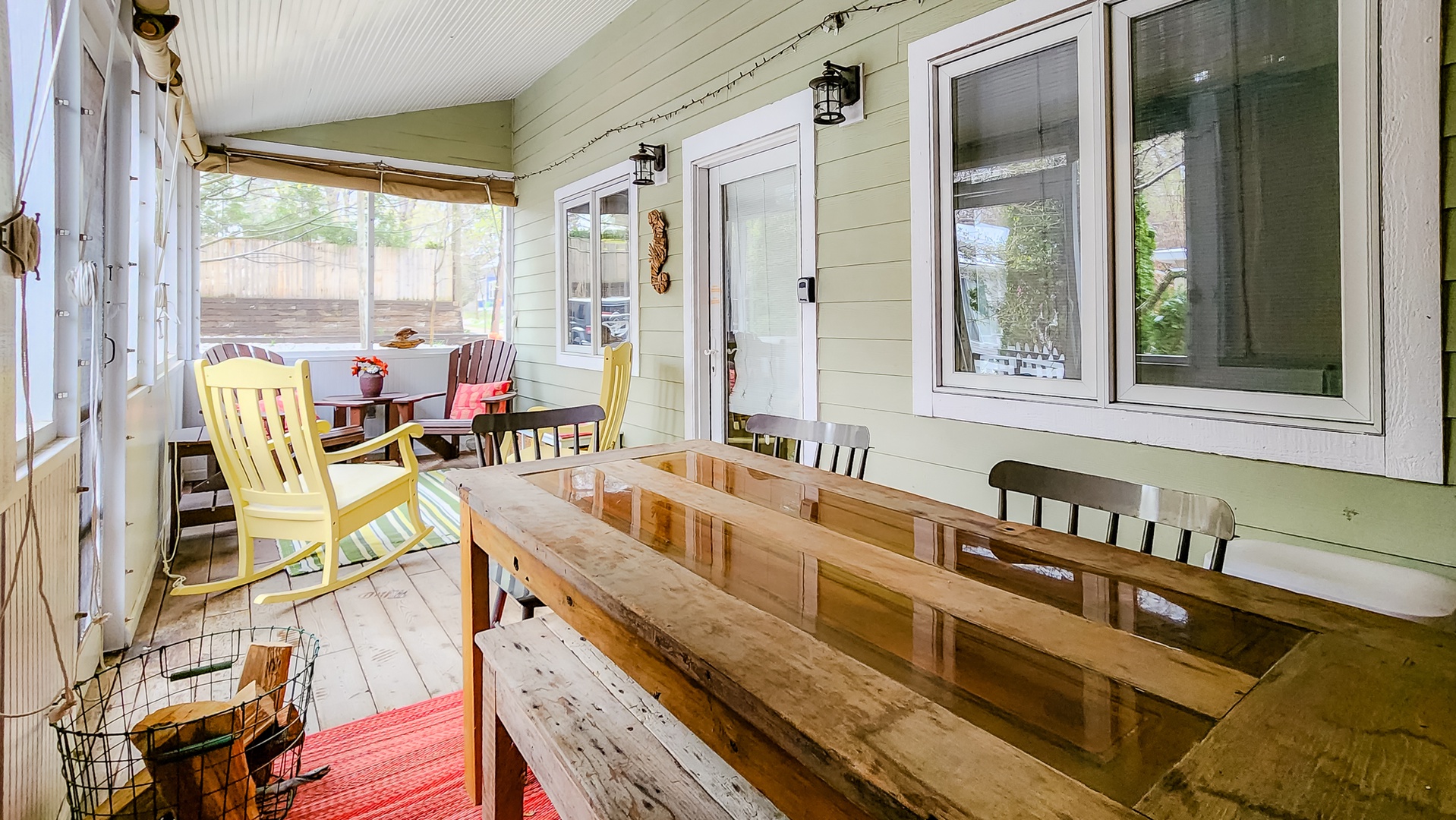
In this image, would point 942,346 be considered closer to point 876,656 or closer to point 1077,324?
point 1077,324

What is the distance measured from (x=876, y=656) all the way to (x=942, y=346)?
6.12ft

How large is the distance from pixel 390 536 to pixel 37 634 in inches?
97.5

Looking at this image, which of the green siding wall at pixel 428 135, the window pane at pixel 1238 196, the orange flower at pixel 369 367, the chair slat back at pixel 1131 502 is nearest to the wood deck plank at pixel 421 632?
the chair slat back at pixel 1131 502

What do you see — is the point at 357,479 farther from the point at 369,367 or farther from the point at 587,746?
the point at 587,746

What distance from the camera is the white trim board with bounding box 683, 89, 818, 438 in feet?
10.2

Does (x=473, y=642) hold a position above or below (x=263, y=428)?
below

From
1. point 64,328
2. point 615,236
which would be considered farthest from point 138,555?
point 615,236

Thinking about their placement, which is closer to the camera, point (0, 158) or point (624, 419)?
point (0, 158)

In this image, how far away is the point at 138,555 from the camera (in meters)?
2.82

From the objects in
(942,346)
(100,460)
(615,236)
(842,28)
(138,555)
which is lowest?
(138,555)

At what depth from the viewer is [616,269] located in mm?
4855

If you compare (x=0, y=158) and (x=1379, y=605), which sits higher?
(x=0, y=158)

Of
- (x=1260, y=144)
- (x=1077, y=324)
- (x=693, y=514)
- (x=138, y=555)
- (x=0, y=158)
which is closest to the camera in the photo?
(x=0, y=158)

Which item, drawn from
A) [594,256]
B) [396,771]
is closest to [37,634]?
[396,771]
